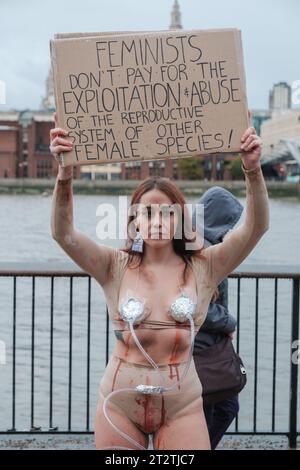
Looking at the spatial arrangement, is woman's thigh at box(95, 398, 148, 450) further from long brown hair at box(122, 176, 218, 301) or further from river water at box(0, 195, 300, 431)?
river water at box(0, 195, 300, 431)

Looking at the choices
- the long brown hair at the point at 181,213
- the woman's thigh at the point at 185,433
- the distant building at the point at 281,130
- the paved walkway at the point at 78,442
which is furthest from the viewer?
the distant building at the point at 281,130

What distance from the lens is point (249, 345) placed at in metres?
13.2

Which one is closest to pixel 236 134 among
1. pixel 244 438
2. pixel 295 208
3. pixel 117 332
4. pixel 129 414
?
pixel 117 332

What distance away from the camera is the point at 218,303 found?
4.05 m

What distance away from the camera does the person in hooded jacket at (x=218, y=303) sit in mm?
3951

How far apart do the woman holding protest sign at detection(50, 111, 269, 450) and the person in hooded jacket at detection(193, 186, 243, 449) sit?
636mm

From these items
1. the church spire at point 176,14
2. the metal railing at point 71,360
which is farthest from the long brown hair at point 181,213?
the church spire at point 176,14

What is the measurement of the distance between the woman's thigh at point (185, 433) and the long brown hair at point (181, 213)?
1.47 feet

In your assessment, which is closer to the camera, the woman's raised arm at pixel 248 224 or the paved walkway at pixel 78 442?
the woman's raised arm at pixel 248 224

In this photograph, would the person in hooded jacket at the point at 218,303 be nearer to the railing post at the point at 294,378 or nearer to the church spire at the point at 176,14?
the railing post at the point at 294,378

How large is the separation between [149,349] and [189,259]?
14.2 inches

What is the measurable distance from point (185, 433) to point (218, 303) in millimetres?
965

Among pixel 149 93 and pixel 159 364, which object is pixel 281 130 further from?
pixel 159 364
